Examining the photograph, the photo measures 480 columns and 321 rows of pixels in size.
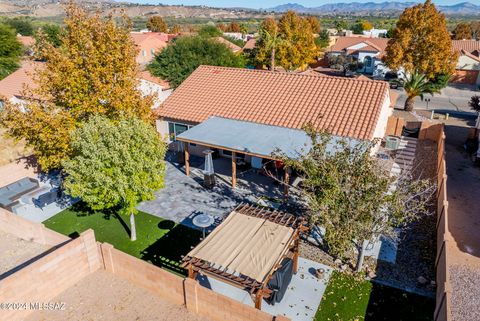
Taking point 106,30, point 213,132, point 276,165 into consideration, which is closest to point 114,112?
point 106,30

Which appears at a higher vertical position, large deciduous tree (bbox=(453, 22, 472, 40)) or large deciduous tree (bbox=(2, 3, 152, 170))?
large deciduous tree (bbox=(2, 3, 152, 170))

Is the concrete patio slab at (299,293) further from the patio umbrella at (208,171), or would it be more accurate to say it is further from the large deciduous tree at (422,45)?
the large deciduous tree at (422,45)

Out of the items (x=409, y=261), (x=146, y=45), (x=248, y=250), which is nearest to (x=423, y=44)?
(x=409, y=261)

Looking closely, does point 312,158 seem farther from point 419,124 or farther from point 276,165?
point 419,124

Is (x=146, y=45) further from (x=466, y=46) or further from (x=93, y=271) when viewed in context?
(x=93, y=271)

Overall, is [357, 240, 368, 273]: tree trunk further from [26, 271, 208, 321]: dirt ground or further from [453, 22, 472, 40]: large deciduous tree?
[453, 22, 472, 40]: large deciduous tree

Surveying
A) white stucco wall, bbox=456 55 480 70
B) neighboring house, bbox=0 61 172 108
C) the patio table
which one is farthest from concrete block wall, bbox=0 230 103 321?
white stucco wall, bbox=456 55 480 70
